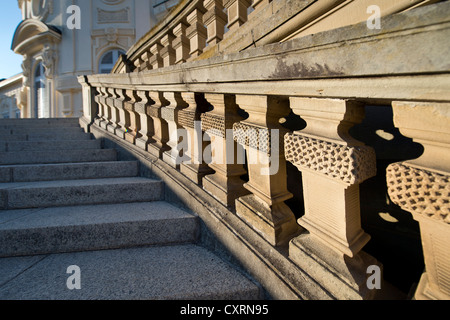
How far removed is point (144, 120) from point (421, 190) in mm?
2758

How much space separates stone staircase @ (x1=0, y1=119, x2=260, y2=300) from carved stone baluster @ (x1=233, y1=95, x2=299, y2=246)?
0.33m

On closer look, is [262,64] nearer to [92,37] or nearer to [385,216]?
[385,216]

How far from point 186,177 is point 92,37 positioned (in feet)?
49.3

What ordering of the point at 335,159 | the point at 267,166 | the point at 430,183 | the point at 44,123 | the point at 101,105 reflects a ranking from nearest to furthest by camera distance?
1. the point at 430,183
2. the point at 335,159
3. the point at 267,166
4. the point at 101,105
5. the point at 44,123

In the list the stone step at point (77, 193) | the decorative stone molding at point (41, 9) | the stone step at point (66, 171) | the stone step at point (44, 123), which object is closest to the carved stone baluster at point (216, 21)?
the stone step at point (77, 193)

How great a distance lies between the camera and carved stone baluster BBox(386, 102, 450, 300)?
767 millimetres

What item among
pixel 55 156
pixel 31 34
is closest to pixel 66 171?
pixel 55 156

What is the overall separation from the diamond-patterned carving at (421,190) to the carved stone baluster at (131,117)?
113 inches

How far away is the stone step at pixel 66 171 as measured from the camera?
8.54 ft

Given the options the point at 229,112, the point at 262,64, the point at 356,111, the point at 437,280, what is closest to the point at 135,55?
the point at 229,112

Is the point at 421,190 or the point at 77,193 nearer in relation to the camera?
the point at 421,190

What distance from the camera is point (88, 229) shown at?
5.83 ft

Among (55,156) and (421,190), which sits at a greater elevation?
(55,156)

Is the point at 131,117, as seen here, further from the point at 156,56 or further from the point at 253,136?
the point at 253,136
